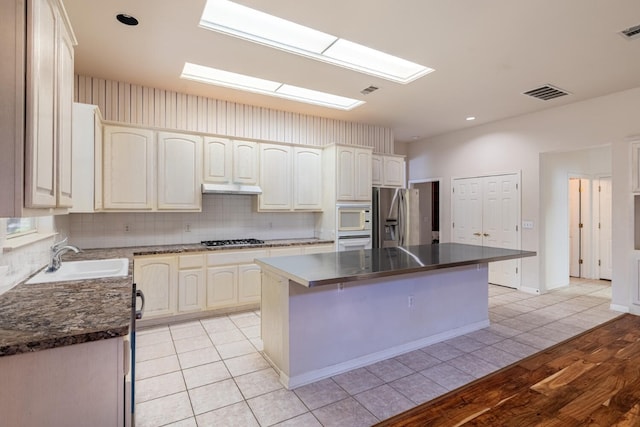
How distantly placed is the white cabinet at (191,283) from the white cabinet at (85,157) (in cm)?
110

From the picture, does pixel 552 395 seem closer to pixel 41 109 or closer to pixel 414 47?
pixel 414 47

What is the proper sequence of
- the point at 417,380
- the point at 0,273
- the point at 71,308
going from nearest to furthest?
the point at 71,308 < the point at 0,273 < the point at 417,380

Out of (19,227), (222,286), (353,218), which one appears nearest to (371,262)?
(222,286)

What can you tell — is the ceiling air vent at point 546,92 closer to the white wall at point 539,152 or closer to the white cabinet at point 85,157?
the white wall at point 539,152

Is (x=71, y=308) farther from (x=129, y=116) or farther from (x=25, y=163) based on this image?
(x=129, y=116)

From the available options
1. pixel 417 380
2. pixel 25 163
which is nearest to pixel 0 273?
pixel 25 163

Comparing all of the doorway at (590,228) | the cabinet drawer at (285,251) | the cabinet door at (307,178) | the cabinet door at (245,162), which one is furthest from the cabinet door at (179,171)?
the doorway at (590,228)

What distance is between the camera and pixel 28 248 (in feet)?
6.84

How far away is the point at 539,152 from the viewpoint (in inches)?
191

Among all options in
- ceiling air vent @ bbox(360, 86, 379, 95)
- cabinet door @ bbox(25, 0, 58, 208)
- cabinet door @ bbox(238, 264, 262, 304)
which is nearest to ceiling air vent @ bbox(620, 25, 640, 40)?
ceiling air vent @ bbox(360, 86, 379, 95)

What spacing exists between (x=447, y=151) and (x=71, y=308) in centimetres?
627

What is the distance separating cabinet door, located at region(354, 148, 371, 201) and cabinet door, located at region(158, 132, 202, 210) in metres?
2.28

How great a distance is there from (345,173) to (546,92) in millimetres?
2792

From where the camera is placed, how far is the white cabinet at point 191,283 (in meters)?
3.74
